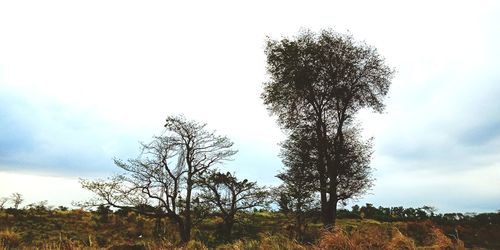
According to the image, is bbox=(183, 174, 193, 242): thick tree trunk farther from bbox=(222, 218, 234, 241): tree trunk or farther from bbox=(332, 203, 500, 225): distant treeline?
bbox=(332, 203, 500, 225): distant treeline

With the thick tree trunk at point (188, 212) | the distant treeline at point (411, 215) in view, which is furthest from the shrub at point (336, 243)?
the distant treeline at point (411, 215)

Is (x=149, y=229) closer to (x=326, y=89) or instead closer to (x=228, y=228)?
(x=228, y=228)

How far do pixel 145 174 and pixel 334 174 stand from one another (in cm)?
1073

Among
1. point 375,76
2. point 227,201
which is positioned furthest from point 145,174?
point 375,76

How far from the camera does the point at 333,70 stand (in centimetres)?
2552

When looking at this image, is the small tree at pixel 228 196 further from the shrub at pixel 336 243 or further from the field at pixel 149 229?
the shrub at pixel 336 243

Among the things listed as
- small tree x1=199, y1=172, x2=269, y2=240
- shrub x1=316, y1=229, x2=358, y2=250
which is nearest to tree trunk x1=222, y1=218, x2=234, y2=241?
small tree x1=199, y1=172, x2=269, y2=240

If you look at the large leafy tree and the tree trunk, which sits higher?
the large leafy tree

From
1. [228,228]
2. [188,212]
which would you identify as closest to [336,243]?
[188,212]

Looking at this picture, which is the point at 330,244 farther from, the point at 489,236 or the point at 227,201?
the point at 489,236

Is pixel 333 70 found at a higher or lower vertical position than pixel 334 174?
higher

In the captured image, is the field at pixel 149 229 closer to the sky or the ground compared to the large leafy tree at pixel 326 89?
closer to the ground

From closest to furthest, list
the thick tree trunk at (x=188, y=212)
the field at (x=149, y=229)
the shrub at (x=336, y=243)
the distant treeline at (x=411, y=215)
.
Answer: the shrub at (x=336, y=243) → the field at (x=149, y=229) → the thick tree trunk at (x=188, y=212) → the distant treeline at (x=411, y=215)

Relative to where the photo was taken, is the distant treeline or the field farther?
the distant treeline
